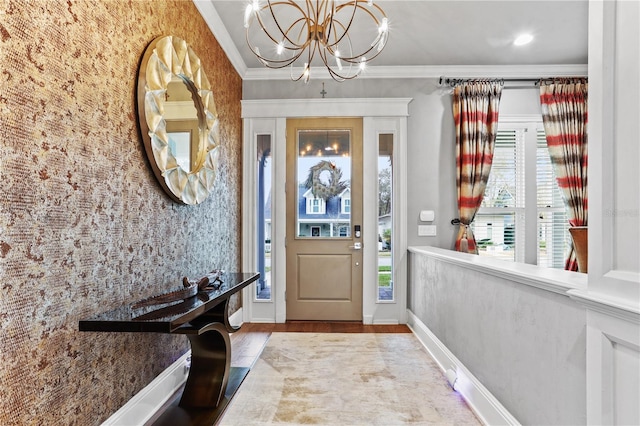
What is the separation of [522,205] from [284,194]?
256 cm

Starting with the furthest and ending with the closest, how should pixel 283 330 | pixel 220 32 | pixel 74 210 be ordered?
pixel 283 330, pixel 220 32, pixel 74 210

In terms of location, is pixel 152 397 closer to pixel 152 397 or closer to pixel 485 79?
pixel 152 397

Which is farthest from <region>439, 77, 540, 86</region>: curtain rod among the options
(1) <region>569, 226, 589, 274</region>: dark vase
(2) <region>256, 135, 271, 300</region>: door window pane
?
(1) <region>569, 226, 589, 274</region>: dark vase

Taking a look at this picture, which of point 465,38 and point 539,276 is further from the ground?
point 465,38

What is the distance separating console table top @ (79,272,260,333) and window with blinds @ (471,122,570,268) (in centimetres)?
307

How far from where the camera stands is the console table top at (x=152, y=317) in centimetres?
137

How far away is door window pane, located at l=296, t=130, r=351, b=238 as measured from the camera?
12.5ft

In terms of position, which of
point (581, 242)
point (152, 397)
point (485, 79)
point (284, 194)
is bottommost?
point (152, 397)

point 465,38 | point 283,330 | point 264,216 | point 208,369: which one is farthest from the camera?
point 264,216

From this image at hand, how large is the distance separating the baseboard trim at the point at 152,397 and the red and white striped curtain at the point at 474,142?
9.17 ft

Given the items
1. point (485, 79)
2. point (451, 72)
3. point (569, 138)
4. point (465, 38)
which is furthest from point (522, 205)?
point (465, 38)

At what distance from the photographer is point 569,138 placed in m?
3.60

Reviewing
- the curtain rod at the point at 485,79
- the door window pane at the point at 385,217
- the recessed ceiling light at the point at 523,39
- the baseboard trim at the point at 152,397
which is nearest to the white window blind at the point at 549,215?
the curtain rod at the point at 485,79

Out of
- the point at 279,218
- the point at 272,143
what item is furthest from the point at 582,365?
the point at 272,143
